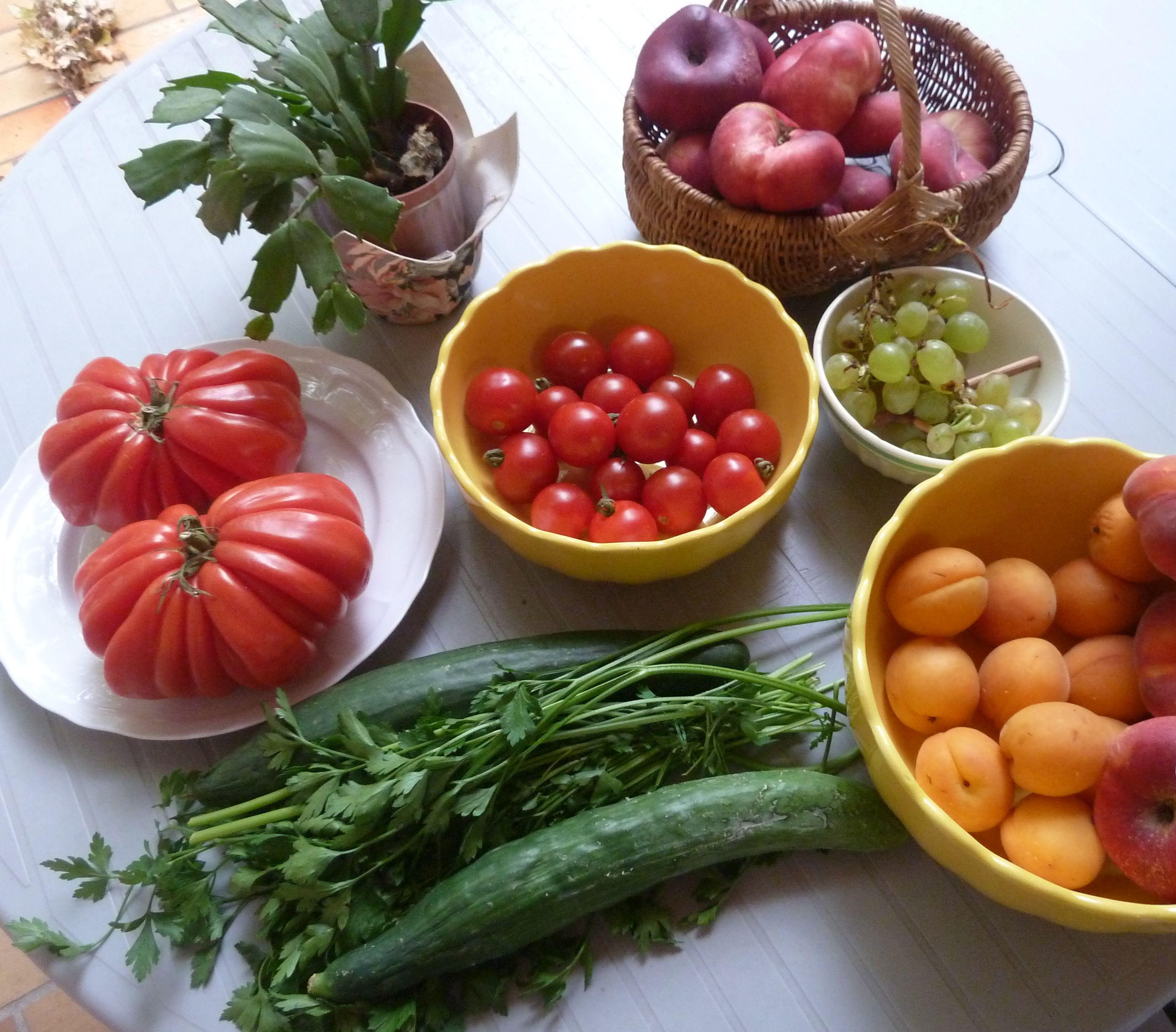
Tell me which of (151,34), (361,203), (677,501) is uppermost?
(361,203)

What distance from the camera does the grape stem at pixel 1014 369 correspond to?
79 centimetres

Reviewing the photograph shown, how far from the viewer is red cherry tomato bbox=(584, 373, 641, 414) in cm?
82

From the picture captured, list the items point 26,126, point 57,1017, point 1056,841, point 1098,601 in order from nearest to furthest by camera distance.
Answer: point 1056,841, point 1098,601, point 57,1017, point 26,126

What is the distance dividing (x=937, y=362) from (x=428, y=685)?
1.69 feet

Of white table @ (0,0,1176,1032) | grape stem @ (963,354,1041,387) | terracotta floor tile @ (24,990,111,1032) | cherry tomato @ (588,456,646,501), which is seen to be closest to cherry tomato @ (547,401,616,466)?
cherry tomato @ (588,456,646,501)

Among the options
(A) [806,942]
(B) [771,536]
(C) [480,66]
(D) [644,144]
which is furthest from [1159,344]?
(C) [480,66]

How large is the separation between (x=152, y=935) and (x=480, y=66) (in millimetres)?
1024

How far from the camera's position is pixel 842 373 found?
789 millimetres

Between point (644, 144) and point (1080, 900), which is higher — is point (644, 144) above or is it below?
above

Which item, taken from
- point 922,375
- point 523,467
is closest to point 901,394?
point 922,375

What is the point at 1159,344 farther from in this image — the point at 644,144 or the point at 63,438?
the point at 63,438

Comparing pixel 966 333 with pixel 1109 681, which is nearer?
pixel 1109 681

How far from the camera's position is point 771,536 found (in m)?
0.83

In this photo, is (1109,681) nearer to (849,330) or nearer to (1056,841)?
(1056,841)
